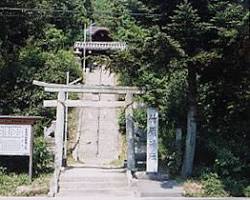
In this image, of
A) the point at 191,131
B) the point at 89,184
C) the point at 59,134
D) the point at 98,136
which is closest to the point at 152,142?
the point at 191,131

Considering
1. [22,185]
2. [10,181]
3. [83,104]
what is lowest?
[22,185]

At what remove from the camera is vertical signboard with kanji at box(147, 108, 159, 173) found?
16688 mm

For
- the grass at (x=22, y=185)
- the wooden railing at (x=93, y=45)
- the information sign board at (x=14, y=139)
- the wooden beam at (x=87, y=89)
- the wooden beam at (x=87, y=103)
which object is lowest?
the grass at (x=22, y=185)

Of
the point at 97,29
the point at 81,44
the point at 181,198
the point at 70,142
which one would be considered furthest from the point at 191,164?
the point at 97,29

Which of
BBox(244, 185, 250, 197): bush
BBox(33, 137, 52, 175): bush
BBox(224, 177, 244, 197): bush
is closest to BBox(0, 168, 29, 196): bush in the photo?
BBox(33, 137, 52, 175): bush

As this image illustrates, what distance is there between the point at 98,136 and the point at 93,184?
905cm

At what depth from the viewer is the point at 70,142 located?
2420 centimetres

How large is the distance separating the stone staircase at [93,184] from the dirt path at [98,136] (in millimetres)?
3745

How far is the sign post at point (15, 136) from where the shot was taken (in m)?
16.7

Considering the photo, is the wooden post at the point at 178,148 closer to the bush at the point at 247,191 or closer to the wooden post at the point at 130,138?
the wooden post at the point at 130,138

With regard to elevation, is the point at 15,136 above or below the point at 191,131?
below

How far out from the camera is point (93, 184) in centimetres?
1638

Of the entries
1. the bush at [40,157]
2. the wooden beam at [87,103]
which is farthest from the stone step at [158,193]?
the bush at [40,157]

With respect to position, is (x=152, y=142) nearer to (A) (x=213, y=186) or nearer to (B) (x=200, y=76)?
(A) (x=213, y=186)
